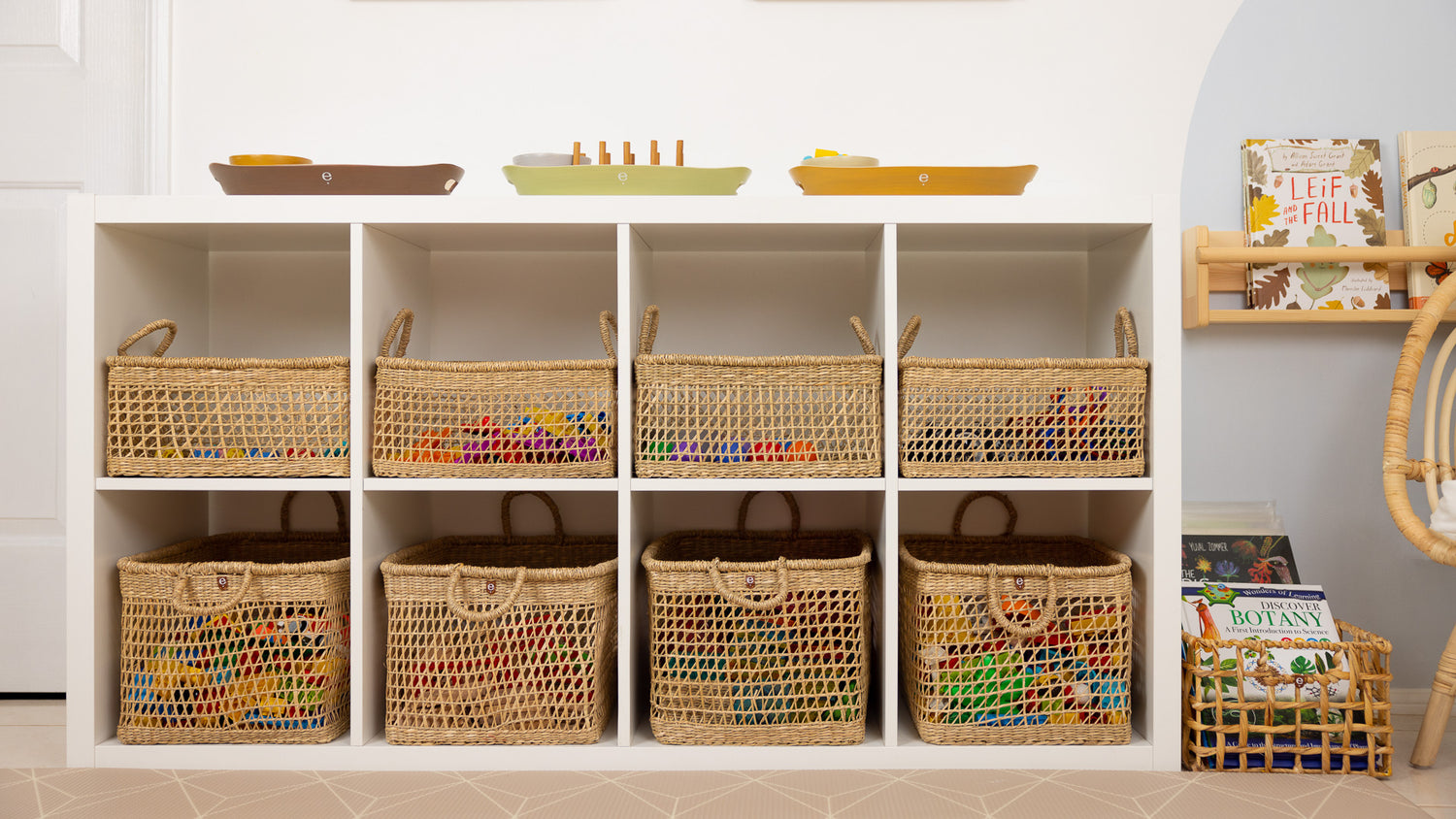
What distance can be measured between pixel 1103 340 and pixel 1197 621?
1.76 feet

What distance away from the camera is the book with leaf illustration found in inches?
69.9

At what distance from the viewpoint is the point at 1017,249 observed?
1.81 m

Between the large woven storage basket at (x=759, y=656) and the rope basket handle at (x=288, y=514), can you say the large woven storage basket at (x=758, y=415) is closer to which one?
the large woven storage basket at (x=759, y=656)

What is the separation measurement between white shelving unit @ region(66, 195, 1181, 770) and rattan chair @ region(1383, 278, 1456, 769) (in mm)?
407

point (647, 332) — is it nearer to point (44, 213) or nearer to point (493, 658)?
point (493, 658)

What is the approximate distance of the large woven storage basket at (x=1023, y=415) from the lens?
147cm

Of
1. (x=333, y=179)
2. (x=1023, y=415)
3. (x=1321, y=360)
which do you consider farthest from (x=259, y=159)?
(x=1321, y=360)

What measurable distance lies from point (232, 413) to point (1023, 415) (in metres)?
1.32

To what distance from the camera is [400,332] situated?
1648 mm

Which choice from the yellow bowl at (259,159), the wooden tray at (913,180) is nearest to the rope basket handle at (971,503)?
the wooden tray at (913,180)

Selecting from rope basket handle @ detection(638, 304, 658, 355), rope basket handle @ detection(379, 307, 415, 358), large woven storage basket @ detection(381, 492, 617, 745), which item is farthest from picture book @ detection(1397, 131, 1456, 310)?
rope basket handle @ detection(379, 307, 415, 358)

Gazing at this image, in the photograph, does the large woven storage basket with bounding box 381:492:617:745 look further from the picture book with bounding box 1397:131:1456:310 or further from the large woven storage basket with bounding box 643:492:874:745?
the picture book with bounding box 1397:131:1456:310

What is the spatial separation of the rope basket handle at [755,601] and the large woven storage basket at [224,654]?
0.62 meters

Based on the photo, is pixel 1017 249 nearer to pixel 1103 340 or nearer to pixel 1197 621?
pixel 1103 340
